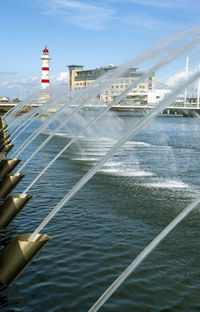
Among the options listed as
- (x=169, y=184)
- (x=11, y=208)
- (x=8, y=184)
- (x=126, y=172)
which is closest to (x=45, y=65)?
(x=126, y=172)

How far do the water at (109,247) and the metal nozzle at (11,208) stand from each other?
0.65 m

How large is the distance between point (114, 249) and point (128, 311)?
2.60m

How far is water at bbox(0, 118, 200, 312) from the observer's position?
6.44 metres

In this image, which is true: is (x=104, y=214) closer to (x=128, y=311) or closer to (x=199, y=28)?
(x=128, y=311)

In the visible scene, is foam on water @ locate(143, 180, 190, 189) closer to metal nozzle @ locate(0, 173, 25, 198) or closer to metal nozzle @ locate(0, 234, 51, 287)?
metal nozzle @ locate(0, 173, 25, 198)

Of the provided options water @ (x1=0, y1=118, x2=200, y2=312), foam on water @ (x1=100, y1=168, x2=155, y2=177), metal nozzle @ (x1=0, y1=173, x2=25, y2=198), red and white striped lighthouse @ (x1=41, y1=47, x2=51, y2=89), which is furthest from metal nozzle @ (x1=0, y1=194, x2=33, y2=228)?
red and white striped lighthouse @ (x1=41, y1=47, x2=51, y2=89)

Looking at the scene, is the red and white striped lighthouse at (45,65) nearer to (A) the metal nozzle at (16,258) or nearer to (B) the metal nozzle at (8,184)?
(B) the metal nozzle at (8,184)

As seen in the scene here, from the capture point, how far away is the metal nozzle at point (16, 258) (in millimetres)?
5758

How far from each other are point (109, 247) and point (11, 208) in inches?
102

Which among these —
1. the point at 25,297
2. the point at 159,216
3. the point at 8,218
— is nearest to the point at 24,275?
the point at 25,297

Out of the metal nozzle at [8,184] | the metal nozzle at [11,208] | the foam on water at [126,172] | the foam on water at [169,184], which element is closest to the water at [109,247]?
the foam on water at [169,184]

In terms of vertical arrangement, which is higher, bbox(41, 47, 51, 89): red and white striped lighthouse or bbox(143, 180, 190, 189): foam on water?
bbox(41, 47, 51, 89): red and white striped lighthouse

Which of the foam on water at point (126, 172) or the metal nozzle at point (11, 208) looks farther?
the foam on water at point (126, 172)

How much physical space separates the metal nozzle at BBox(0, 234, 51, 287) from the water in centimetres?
66
